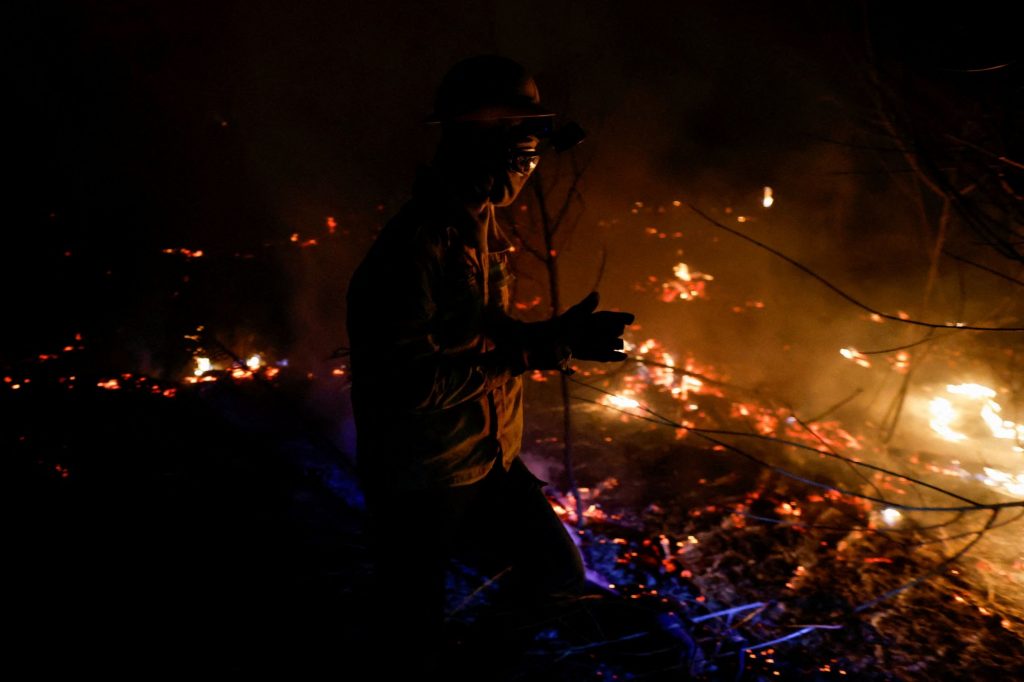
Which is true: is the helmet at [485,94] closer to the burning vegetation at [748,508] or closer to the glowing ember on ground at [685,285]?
the burning vegetation at [748,508]

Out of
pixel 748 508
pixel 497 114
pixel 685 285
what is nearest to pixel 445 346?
pixel 497 114

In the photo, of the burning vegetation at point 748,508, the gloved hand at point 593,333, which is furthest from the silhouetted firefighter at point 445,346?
the burning vegetation at point 748,508

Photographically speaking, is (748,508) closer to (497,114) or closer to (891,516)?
(891,516)

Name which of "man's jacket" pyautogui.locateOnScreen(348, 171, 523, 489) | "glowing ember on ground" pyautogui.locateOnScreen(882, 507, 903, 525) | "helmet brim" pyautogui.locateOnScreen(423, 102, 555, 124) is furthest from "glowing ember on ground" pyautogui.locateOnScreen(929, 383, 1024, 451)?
"helmet brim" pyautogui.locateOnScreen(423, 102, 555, 124)

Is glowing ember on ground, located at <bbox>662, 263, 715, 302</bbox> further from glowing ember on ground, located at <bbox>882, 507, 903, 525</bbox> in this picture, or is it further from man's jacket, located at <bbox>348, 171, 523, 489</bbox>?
man's jacket, located at <bbox>348, 171, 523, 489</bbox>

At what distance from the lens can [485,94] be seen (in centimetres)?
227

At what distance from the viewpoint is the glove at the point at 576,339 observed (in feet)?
7.64

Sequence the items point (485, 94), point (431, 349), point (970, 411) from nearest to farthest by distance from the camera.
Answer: point (431, 349), point (485, 94), point (970, 411)

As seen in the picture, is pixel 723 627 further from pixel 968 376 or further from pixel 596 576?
pixel 968 376

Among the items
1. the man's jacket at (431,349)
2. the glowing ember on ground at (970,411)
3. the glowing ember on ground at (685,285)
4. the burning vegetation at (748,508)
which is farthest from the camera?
the glowing ember on ground at (685,285)

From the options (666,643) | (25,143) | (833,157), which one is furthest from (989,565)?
(25,143)

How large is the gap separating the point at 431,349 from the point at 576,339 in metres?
0.66

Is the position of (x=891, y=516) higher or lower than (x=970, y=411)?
lower

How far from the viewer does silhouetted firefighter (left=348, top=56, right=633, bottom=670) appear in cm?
203
